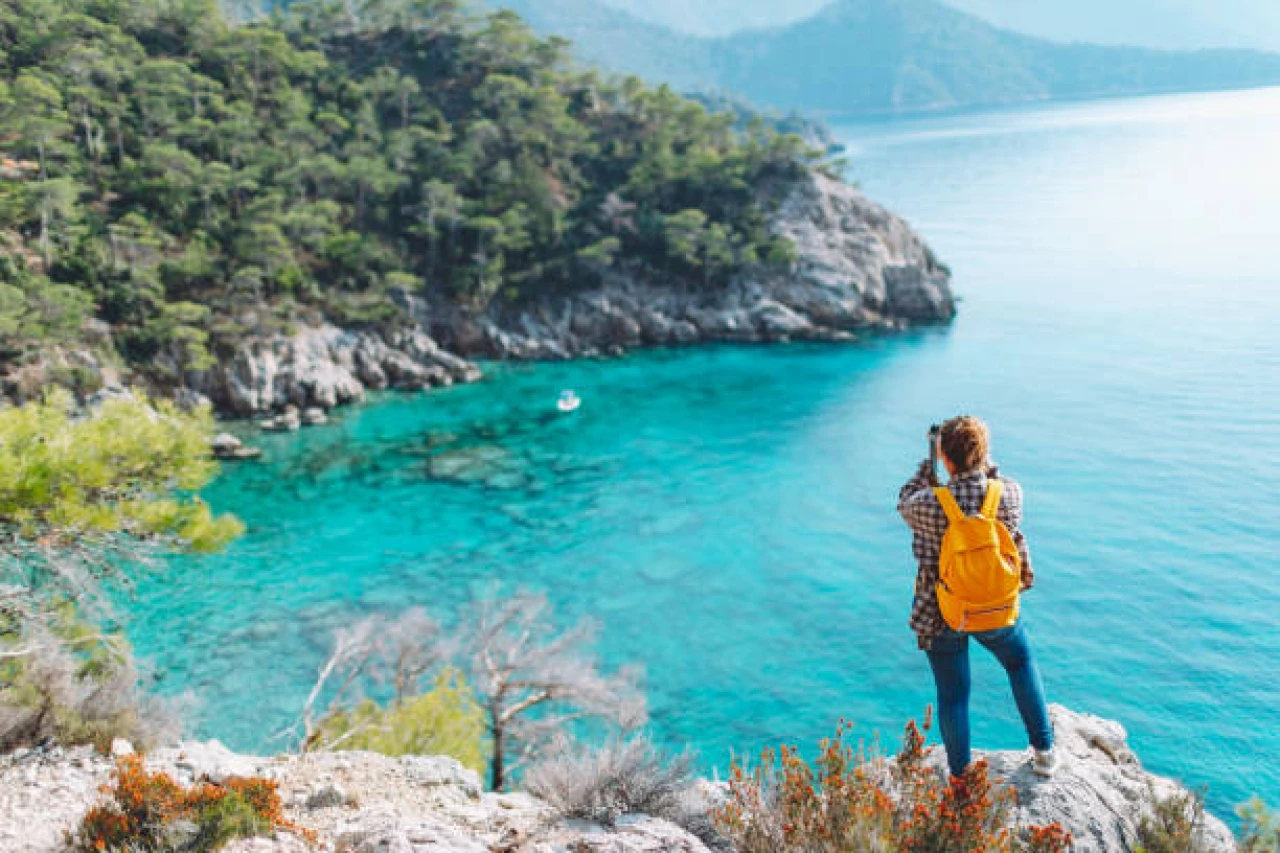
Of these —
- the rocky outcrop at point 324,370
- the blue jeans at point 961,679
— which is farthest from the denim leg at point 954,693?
the rocky outcrop at point 324,370

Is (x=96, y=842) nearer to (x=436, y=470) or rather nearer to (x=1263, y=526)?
(x=436, y=470)

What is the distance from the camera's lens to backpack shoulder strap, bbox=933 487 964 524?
4.84m

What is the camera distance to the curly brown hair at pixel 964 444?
490 centimetres

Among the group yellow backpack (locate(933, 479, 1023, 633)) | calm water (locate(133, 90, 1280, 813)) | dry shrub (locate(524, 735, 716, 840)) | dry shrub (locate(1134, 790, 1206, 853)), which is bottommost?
calm water (locate(133, 90, 1280, 813))

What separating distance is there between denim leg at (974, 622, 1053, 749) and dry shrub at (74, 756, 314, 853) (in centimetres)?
513

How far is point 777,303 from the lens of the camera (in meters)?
50.2

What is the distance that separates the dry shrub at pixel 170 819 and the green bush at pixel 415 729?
5727 mm

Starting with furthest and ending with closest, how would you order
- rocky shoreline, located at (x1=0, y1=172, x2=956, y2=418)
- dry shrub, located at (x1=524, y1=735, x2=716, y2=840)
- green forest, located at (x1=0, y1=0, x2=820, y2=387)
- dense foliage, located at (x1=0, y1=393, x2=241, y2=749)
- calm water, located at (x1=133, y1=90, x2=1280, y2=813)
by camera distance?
rocky shoreline, located at (x1=0, y1=172, x2=956, y2=418), green forest, located at (x1=0, y1=0, x2=820, y2=387), calm water, located at (x1=133, y1=90, x2=1280, y2=813), dense foliage, located at (x1=0, y1=393, x2=241, y2=749), dry shrub, located at (x1=524, y1=735, x2=716, y2=840)

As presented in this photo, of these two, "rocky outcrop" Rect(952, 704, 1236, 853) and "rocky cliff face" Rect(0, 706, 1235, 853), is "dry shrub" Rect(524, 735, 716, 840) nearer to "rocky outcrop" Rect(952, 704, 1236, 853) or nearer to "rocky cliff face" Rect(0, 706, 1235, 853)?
"rocky cliff face" Rect(0, 706, 1235, 853)

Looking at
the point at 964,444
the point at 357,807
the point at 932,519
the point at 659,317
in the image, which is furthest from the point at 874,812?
the point at 659,317

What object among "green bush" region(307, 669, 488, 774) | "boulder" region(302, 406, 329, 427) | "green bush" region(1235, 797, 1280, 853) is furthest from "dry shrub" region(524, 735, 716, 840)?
"boulder" region(302, 406, 329, 427)

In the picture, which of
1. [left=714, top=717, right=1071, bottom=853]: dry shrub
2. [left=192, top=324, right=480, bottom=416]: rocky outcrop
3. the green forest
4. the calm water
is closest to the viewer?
[left=714, top=717, right=1071, bottom=853]: dry shrub

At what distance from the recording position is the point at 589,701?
15.0 m

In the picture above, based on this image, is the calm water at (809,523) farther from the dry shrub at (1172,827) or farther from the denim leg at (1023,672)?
the denim leg at (1023,672)
